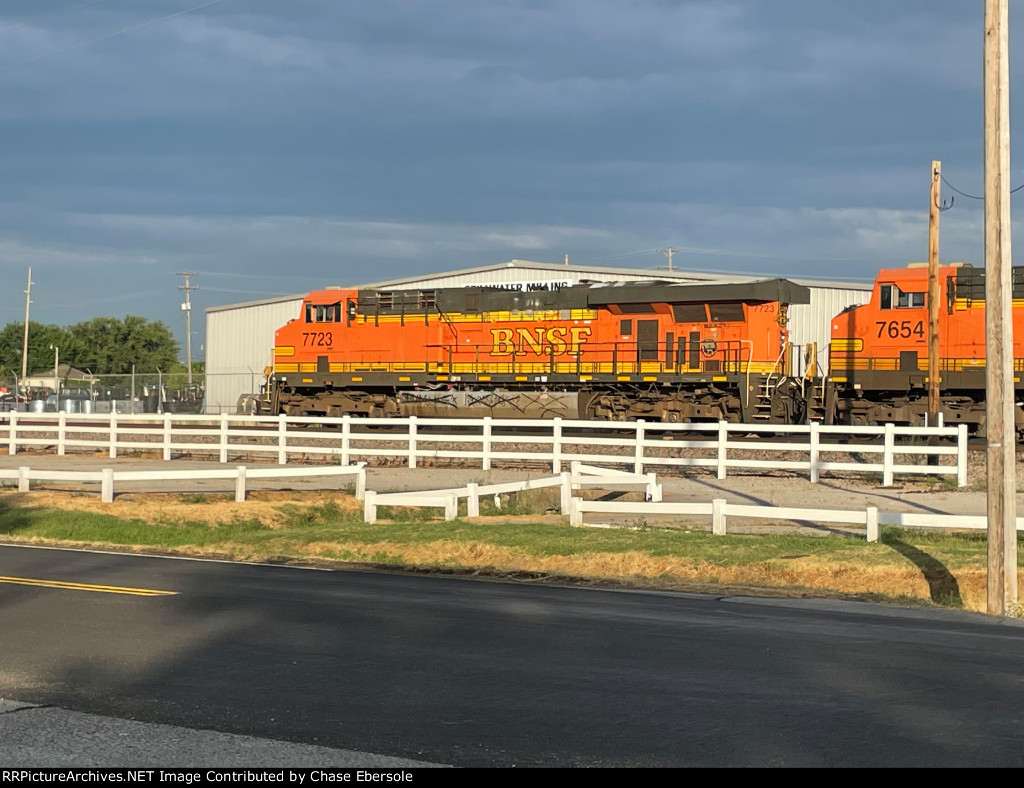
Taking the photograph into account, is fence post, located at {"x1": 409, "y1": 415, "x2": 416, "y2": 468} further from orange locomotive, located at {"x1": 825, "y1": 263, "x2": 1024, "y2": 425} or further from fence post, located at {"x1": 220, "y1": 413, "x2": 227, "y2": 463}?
orange locomotive, located at {"x1": 825, "y1": 263, "x2": 1024, "y2": 425}

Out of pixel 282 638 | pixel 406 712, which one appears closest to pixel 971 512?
pixel 282 638

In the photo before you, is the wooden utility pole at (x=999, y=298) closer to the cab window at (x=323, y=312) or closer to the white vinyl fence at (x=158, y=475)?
the white vinyl fence at (x=158, y=475)

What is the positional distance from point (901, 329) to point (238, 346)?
1678 inches

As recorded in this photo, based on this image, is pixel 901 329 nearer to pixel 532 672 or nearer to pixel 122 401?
pixel 532 672

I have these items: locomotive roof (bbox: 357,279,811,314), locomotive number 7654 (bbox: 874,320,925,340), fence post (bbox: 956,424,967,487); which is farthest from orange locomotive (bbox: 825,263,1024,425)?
fence post (bbox: 956,424,967,487)

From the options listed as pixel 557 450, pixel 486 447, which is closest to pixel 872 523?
pixel 557 450

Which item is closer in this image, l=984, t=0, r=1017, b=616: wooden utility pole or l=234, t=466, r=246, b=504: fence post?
l=984, t=0, r=1017, b=616: wooden utility pole

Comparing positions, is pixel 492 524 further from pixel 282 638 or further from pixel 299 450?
pixel 299 450

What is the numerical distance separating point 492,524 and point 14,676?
33.8ft

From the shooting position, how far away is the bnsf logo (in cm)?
3831

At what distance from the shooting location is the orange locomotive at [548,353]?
3634 centimetres

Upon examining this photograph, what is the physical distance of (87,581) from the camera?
12.8 metres

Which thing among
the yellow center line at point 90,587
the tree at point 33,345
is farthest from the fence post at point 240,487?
the tree at point 33,345

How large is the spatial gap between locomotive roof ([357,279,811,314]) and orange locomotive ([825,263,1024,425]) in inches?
110
